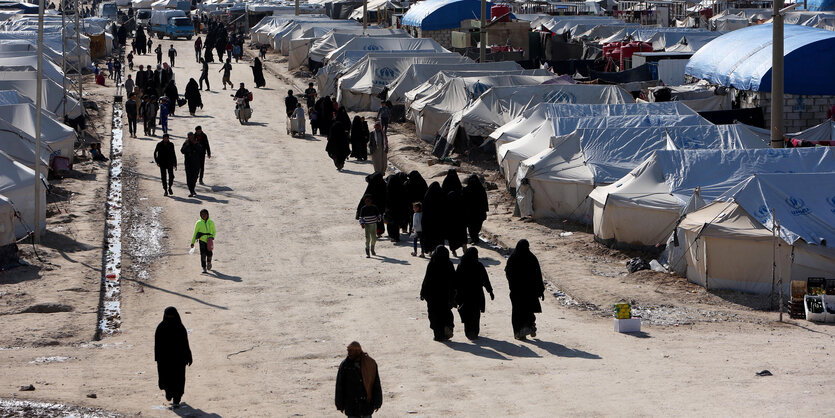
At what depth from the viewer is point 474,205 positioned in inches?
739

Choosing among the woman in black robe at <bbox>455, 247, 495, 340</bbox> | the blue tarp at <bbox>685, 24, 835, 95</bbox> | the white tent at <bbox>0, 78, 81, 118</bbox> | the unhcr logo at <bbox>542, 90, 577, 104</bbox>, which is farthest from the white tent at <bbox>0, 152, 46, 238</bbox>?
the blue tarp at <bbox>685, 24, 835, 95</bbox>

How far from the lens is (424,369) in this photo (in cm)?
1230

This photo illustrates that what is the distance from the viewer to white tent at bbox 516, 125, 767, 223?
68.1 ft

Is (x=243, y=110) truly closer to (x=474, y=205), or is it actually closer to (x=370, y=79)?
(x=370, y=79)

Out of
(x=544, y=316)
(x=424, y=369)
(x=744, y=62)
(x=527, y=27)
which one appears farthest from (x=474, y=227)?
(x=527, y=27)

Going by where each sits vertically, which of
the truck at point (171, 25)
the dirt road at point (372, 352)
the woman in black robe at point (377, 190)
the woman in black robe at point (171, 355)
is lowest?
the dirt road at point (372, 352)

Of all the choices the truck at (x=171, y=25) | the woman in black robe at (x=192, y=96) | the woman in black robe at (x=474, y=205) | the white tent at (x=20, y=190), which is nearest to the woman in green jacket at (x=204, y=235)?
the white tent at (x=20, y=190)

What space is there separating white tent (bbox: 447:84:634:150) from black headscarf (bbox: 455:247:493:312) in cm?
1401

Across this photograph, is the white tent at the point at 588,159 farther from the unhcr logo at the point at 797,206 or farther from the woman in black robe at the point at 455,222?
the unhcr logo at the point at 797,206

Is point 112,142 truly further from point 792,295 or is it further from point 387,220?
point 792,295

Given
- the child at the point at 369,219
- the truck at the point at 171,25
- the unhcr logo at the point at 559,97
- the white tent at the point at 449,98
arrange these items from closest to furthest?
the child at the point at 369,219 < the unhcr logo at the point at 559,97 < the white tent at the point at 449,98 < the truck at the point at 171,25

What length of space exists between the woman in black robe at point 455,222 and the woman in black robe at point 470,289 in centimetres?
455

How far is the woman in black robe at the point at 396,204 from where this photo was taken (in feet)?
63.1

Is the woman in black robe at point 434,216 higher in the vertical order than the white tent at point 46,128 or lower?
lower
